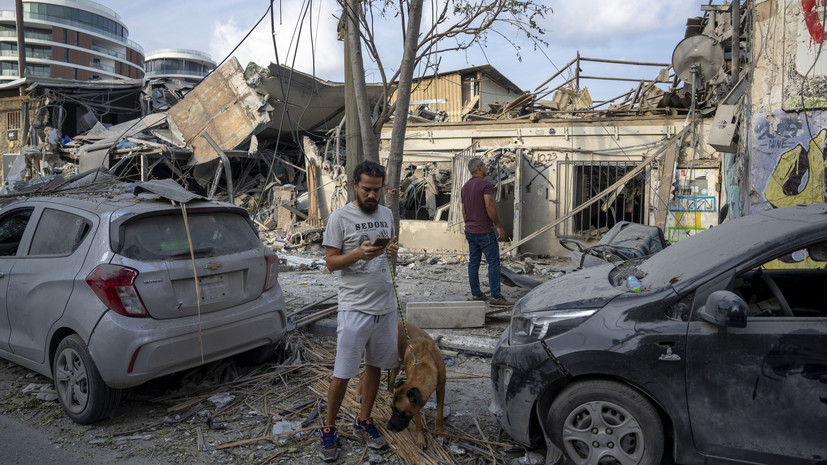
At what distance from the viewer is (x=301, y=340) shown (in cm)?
512

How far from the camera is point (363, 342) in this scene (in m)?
3.17

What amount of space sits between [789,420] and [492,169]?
32.8ft

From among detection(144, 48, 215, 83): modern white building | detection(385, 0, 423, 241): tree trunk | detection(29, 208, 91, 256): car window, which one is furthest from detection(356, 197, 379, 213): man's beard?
detection(144, 48, 215, 83): modern white building

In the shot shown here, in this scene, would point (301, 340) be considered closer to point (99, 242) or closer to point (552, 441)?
point (99, 242)

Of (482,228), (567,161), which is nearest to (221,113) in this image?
(567,161)

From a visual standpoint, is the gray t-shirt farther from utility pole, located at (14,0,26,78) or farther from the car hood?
utility pole, located at (14,0,26,78)

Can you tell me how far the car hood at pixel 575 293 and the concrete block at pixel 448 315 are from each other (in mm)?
2090

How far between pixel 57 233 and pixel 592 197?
33.9ft

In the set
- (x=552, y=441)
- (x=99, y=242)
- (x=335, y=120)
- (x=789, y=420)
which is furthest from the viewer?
(x=335, y=120)

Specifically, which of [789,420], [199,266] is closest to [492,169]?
[199,266]

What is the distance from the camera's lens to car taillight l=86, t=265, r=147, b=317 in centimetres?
349

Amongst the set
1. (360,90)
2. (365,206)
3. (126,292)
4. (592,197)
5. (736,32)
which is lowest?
(126,292)

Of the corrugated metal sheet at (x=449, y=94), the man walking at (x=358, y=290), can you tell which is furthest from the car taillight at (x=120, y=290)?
the corrugated metal sheet at (x=449, y=94)

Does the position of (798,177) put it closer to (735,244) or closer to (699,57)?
(699,57)
